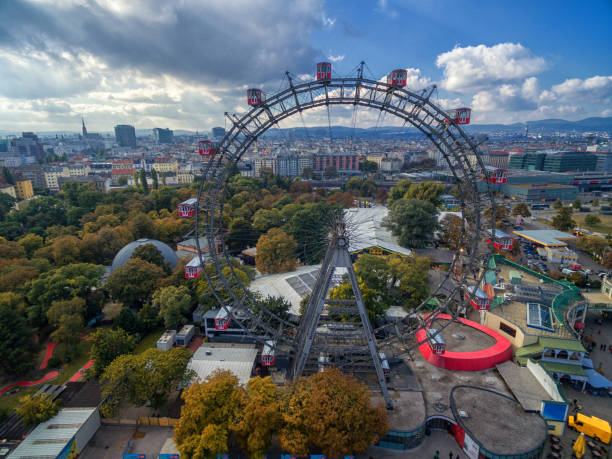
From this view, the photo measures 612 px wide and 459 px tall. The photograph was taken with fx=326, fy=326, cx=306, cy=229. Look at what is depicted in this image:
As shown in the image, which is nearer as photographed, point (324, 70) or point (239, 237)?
point (324, 70)

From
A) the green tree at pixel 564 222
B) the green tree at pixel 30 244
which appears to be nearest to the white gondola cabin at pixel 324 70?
the green tree at pixel 30 244

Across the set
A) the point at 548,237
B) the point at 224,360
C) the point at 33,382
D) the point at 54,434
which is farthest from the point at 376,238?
the point at 33,382

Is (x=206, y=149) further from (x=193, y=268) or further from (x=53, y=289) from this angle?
(x=53, y=289)

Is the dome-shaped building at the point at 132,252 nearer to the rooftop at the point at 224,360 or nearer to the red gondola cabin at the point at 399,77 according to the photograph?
the rooftop at the point at 224,360

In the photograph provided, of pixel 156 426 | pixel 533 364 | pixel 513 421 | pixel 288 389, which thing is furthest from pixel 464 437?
pixel 156 426

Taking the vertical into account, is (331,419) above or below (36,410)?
above

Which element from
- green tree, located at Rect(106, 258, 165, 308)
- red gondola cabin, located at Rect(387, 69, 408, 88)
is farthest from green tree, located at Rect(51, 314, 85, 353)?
red gondola cabin, located at Rect(387, 69, 408, 88)
